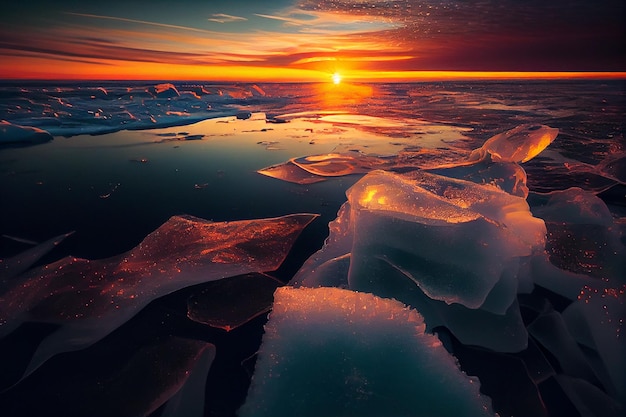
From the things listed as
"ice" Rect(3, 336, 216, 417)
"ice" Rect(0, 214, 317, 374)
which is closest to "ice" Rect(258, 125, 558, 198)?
"ice" Rect(0, 214, 317, 374)

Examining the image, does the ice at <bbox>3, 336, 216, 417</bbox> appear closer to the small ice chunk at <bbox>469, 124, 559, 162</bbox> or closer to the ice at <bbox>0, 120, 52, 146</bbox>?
the small ice chunk at <bbox>469, 124, 559, 162</bbox>

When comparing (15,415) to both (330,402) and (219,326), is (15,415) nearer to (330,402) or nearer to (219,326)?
(219,326)

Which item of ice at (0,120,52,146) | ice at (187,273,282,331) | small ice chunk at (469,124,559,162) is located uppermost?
small ice chunk at (469,124,559,162)

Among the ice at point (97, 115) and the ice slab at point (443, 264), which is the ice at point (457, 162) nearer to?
the ice slab at point (443, 264)

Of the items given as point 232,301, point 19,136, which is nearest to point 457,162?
point 232,301

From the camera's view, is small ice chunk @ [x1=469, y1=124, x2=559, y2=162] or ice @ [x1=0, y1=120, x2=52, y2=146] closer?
small ice chunk @ [x1=469, y1=124, x2=559, y2=162]

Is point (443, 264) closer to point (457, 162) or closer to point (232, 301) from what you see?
point (232, 301)
